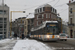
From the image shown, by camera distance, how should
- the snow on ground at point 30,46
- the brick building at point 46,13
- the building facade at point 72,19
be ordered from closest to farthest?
the snow on ground at point 30,46, the building facade at point 72,19, the brick building at point 46,13

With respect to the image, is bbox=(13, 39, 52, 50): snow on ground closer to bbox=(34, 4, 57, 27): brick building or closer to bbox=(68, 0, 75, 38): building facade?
bbox=(68, 0, 75, 38): building facade

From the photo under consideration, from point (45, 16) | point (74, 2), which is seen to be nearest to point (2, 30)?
point (45, 16)

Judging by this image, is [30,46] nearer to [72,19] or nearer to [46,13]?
[72,19]

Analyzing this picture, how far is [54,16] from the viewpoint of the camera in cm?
8794

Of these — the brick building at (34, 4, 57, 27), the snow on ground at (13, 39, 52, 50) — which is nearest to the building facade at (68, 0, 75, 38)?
the brick building at (34, 4, 57, 27)

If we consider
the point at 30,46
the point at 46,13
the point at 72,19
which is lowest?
the point at 30,46

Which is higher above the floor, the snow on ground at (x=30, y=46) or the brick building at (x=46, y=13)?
the brick building at (x=46, y=13)

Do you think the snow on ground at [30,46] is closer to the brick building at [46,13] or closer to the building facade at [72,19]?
the building facade at [72,19]

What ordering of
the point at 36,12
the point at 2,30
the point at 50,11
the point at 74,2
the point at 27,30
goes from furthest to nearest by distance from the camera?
1. the point at 27,30
2. the point at 36,12
3. the point at 50,11
4. the point at 2,30
5. the point at 74,2

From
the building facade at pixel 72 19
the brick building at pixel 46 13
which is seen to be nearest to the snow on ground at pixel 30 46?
the building facade at pixel 72 19

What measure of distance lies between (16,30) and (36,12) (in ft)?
162

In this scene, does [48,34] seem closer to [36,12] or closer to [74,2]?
[74,2]

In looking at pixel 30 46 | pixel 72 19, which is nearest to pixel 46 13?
pixel 72 19

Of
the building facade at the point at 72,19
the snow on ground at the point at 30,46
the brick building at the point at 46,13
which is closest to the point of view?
the snow on ground at the point at 30,46
